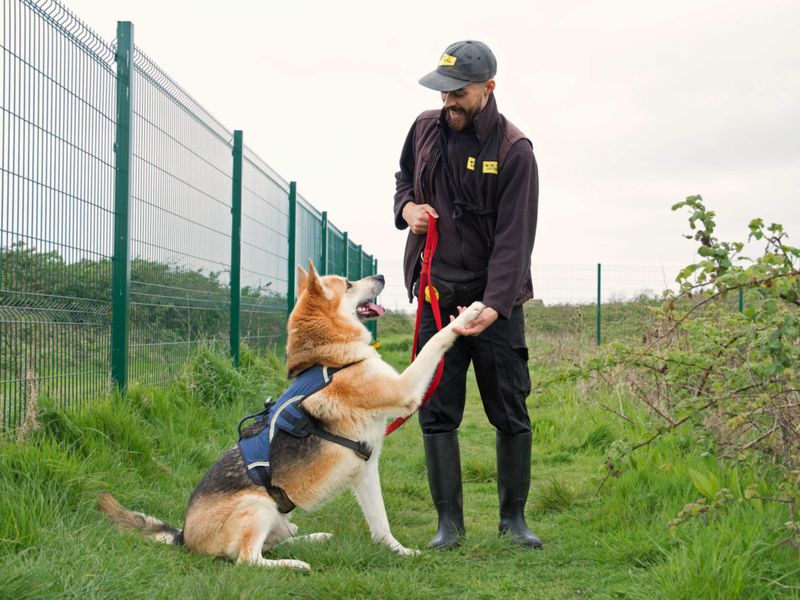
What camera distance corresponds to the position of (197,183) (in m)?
7.23

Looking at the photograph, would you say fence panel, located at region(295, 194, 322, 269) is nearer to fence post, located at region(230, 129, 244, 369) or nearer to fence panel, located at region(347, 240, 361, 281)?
fence post, located at region(230, 129, 244, 369)

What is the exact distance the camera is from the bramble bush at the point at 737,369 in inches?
117

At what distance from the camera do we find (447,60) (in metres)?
3.87

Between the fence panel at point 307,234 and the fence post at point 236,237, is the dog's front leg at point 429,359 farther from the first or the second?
the fence panel at point 307,234

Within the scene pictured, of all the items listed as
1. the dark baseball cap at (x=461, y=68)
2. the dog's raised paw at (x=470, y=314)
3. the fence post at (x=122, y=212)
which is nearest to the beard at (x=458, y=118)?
the dark baseball cap at (x=461, y=68)

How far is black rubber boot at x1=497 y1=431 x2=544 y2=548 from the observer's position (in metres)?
4.16

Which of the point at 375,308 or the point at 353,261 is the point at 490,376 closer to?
the point at 375,308

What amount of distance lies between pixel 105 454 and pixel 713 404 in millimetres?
3232

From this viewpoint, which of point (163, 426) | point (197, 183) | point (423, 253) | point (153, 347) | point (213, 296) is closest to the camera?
point (423, 253)

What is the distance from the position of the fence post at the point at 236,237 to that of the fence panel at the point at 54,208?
279 cm

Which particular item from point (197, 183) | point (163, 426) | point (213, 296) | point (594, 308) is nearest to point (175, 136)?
point (197, 183)

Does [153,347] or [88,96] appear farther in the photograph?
[153,347]

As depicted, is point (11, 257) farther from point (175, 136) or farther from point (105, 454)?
point (175, 136)

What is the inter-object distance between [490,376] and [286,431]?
3.60ft
